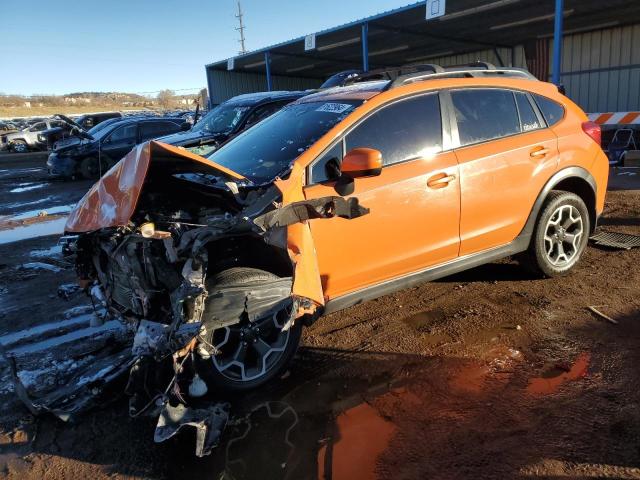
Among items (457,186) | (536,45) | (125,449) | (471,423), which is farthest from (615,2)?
(125,449)

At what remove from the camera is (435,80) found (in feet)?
13.0

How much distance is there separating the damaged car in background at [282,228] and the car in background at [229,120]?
161 inches

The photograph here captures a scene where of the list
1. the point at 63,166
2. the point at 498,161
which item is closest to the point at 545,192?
the point at 498,161

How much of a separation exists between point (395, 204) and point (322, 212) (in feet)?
2.78

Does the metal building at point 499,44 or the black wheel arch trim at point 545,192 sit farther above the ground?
the metal building at point 499,44

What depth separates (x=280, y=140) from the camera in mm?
3850

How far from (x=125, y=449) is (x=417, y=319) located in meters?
2.37

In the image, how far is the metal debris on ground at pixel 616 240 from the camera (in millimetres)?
5348

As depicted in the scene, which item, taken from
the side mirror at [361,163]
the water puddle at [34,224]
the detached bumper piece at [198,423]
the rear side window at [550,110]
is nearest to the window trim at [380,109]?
the side mirror at [361,163]

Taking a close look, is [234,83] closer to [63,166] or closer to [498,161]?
[63,166]

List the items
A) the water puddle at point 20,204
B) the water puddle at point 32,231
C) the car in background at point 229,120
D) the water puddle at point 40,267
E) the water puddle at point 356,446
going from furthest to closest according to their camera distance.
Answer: the water puddle at point 20,204 → the car in background at point 229,120 → the water puddle at point 32,231 → the water puddle at point 40,267 → the water puddle at point 356,446

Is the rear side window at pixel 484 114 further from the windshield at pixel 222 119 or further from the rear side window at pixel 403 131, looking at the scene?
the windshield at pixel 222 119

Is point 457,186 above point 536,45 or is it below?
below

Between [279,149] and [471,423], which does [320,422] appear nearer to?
[471,423]
